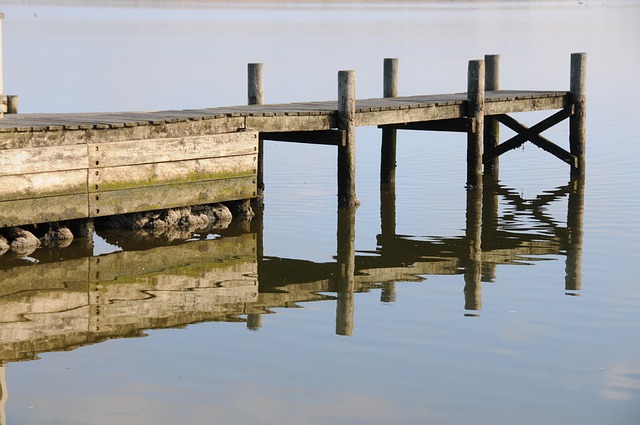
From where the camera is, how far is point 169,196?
1551 cm

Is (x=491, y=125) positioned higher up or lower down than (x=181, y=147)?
higher up

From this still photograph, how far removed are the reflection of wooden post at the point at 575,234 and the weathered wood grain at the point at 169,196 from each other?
157 inches

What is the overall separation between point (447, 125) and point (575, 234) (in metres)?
3.42

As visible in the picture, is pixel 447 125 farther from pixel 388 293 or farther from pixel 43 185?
pixel 43 185

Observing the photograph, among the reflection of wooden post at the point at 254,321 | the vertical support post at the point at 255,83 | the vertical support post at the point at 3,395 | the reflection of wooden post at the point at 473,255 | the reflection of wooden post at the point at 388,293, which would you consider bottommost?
the vertical support post at the point at 3,395

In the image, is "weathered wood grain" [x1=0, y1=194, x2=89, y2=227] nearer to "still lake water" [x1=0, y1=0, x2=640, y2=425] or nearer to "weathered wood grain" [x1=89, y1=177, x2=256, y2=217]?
"weathered wood grain" [x1=89, y1=177, x2=256, y2=217]

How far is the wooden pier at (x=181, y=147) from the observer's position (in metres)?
14.1

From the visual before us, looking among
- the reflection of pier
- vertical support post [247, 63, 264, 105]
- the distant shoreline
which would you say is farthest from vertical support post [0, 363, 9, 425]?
the distant shoreline

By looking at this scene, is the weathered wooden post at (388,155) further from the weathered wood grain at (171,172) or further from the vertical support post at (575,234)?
the weathered wood grain at (171,172)

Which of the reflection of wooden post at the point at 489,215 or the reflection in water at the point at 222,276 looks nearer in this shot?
the reflection in water at the point at 222,276

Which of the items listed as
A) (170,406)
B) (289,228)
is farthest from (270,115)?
(170,406)

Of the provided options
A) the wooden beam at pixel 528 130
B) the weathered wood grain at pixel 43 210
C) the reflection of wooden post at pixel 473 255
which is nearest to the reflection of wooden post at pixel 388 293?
the reflection of wooden post at pixel 473 255

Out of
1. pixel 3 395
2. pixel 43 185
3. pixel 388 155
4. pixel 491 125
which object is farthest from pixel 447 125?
pixel 3 395

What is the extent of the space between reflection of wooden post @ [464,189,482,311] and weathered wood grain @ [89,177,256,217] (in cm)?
283
